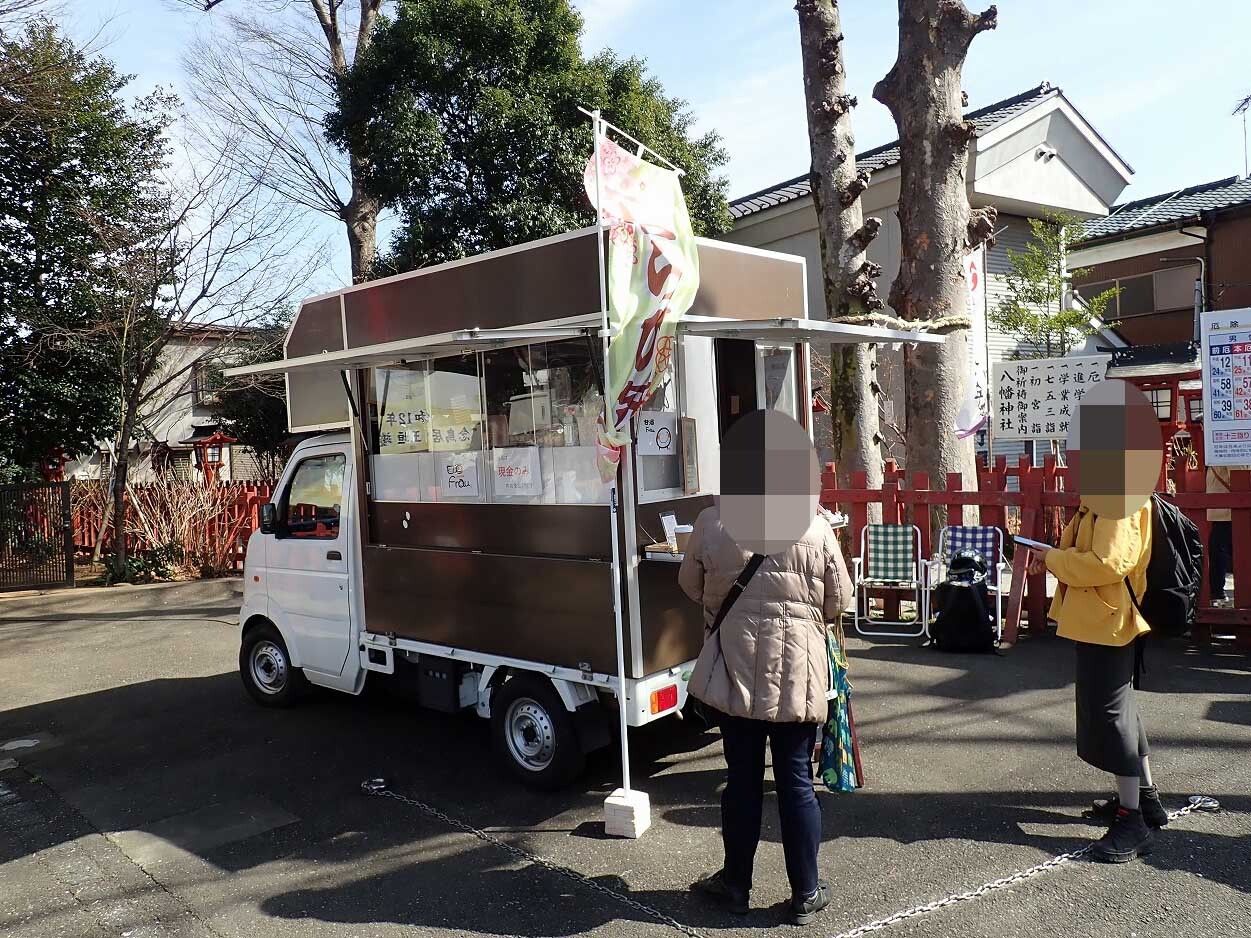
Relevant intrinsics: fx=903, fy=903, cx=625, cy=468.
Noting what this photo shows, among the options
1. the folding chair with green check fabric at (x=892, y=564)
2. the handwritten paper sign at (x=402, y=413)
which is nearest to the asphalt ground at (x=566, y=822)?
the folding chair with green check fabric at (x=892, y=564)

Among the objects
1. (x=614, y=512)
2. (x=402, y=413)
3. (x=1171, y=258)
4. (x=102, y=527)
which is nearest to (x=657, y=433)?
(x=614, y=512)

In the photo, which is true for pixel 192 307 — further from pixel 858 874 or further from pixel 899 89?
pixel 858 874

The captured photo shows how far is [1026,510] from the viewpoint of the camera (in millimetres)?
7566

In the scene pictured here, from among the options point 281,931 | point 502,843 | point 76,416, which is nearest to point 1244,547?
point 502,843

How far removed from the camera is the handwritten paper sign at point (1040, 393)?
32.6 ft

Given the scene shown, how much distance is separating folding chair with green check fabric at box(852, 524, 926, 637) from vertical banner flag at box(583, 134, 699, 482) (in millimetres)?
4230

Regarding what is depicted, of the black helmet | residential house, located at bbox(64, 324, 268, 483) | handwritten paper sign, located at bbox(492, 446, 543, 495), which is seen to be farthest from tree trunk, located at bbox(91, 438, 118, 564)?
the black helmet

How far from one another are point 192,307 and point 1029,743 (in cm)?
1349

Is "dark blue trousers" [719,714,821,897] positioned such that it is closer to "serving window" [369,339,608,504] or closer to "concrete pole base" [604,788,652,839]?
"concrete pole base" [604,788,652,839]

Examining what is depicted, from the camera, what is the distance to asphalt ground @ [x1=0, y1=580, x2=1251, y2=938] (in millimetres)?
3547

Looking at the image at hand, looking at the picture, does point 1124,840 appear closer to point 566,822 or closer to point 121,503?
point 566,822

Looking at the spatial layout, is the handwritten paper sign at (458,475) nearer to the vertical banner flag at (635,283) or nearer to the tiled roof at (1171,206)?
the vertical banner flag at (635,283)

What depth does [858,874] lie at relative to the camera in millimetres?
3748

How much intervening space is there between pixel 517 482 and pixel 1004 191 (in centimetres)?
1469
